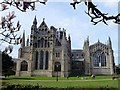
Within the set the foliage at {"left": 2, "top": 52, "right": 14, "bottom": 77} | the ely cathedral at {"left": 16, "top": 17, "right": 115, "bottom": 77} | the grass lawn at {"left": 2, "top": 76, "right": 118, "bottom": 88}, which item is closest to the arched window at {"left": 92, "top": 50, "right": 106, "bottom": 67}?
the ely cathedral at {"left": 16, "top": 17, "right": 115, "bottom": 77}

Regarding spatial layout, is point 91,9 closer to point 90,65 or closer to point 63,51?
point 63,51

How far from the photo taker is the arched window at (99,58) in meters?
90.1

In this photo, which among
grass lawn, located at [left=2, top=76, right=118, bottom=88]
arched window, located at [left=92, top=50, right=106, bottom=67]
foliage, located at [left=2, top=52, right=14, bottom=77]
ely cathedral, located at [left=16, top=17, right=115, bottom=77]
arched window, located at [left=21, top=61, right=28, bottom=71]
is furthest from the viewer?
arched window, located at [left=92, top=50, right=106, bottom=67]

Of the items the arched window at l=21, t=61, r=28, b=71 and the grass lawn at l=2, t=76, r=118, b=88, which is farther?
the arched window at l=21, t=61, r=28, b=71

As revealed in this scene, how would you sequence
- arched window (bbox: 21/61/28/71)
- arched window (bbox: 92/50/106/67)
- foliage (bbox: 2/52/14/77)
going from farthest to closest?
arched window (bbox: 92/50/106/67) < arched window (bbox: 21/61/28/71) < foliage (bbox: 2/52/14/77)

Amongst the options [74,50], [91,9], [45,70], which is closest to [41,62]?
[45,70]

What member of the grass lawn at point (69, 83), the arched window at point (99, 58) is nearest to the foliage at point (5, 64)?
the grass lawn at point (69, 83)

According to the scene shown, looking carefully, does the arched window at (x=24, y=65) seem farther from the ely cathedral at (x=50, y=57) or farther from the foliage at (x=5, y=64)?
the foliage at (x=5, y=64)

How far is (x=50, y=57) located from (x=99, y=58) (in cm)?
2126

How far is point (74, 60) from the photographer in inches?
3883

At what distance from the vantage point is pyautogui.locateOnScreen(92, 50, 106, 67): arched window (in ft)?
295

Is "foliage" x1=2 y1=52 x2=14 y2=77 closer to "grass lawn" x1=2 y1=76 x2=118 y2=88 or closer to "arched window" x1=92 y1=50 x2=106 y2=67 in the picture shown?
"grass lawn" x1=2 y1=76 x2=118 y2=88

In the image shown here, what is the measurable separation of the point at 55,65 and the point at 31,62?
8808 mm

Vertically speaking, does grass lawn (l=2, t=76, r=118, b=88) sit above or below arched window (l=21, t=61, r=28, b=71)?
below
